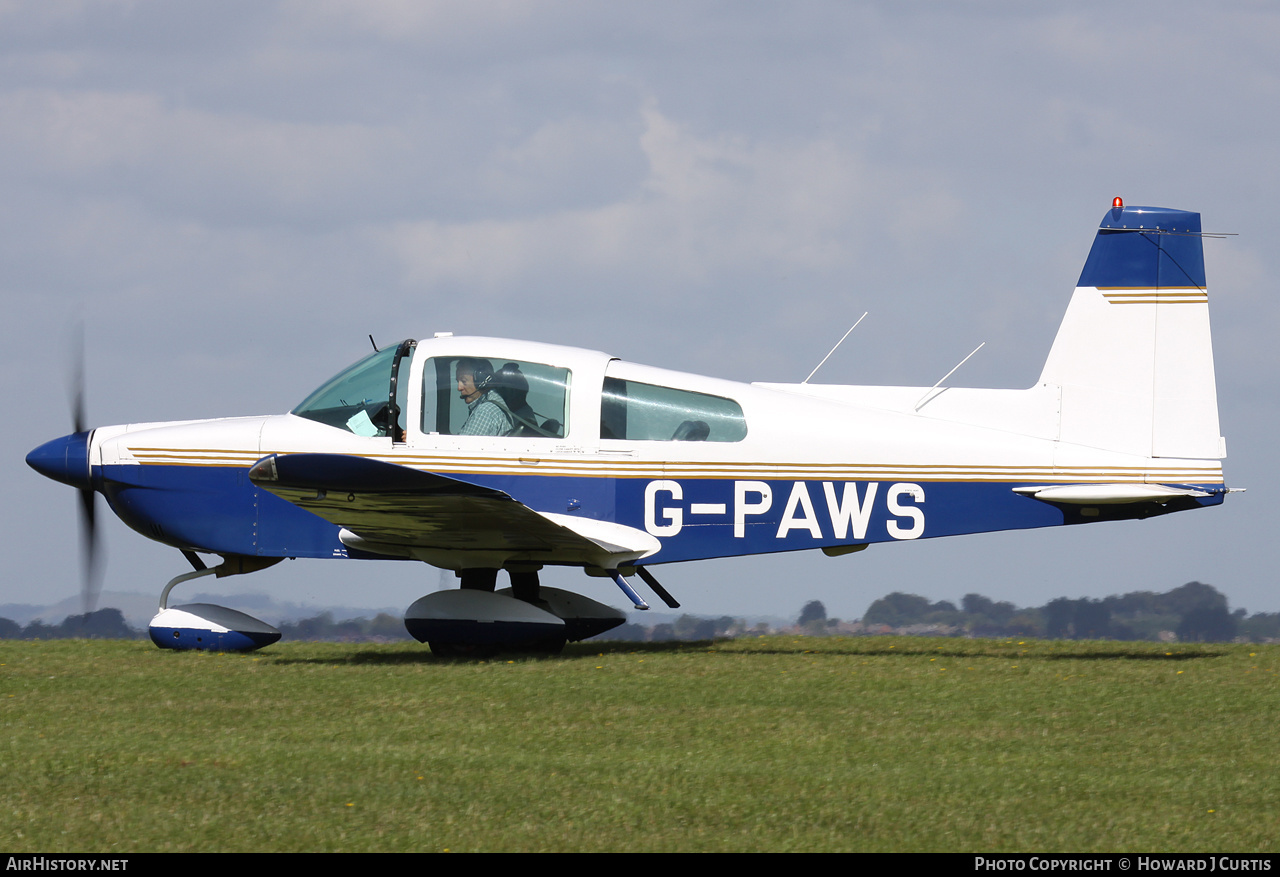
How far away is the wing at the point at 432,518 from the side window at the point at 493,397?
0.70 metres

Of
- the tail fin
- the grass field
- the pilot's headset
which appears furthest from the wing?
the tail fin

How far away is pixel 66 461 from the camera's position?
31.9ft

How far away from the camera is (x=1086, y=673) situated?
826 centimetres

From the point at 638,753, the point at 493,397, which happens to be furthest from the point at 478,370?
the point at 638,753

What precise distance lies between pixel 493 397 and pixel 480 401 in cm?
10

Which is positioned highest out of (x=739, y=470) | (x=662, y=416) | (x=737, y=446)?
(x=662, y=416)

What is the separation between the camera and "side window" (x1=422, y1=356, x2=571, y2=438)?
893cm

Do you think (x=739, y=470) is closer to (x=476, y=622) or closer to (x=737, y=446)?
(x=737, y=446)

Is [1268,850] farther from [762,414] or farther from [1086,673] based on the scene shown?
[762,414]

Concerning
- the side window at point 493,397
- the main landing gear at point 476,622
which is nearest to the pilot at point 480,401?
the side window at point 493,397

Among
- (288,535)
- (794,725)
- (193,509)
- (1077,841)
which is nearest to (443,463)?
(288,535)

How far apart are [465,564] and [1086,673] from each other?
4621 mm

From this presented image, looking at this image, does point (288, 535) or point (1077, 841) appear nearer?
point (1077, 841)

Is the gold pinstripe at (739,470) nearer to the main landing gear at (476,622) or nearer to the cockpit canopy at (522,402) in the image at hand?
the cockpit canopy at (522,402)
